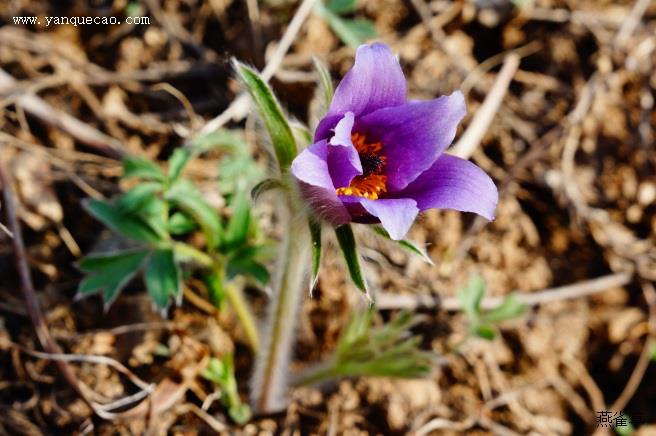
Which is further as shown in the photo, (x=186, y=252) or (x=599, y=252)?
(x=599, y=252)

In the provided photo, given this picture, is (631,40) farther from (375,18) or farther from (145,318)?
(145,318)

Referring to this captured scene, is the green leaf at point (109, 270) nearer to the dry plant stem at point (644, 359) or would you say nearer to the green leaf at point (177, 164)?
the green leaf at point (177, 164)

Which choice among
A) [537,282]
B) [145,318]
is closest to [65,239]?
[145,318]

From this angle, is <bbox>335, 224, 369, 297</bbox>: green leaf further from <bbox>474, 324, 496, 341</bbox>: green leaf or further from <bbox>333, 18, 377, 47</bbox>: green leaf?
<bbox>333, 18, 377, 47</bbox>: green leaf

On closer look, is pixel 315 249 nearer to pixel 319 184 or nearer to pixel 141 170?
pixel 319 184

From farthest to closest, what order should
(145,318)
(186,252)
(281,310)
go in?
(145,318) → (186,252) → (281,310)

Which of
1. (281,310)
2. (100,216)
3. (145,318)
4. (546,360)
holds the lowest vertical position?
(546,360)

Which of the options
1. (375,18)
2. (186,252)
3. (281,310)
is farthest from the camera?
(375,18)

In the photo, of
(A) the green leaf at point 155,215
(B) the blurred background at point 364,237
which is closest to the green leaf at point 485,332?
(B) the blurred background at point 364,237
